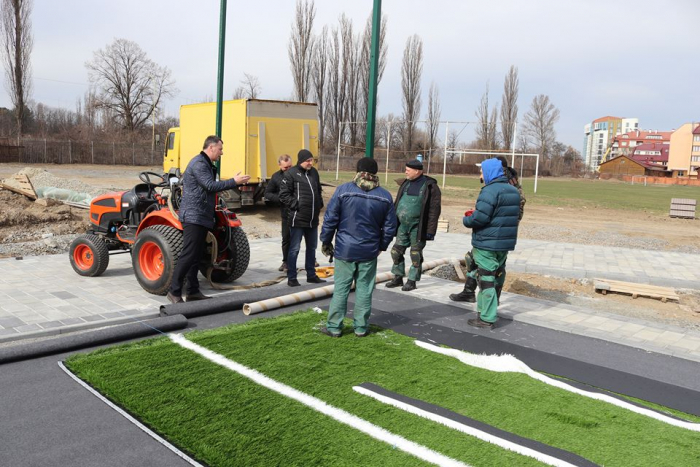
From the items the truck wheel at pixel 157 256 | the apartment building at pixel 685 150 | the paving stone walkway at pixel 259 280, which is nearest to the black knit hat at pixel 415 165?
the paving stone walkway at pixel 259 280

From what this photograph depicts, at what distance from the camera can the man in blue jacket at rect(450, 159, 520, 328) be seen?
6.02m

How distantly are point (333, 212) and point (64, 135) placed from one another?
50375mm

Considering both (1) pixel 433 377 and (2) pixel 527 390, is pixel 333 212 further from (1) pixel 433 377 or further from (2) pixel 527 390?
(2) pixel 527 390

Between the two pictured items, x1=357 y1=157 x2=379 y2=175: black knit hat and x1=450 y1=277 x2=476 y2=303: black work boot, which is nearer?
x1=357 y1=157 x2=379 y2=175: black knit hat

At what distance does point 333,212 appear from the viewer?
18.0 ft

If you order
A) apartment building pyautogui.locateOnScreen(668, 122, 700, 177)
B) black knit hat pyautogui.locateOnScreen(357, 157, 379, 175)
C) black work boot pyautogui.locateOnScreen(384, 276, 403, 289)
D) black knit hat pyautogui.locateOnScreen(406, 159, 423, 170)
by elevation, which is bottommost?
black work boot pyautogui.locateOnScreen(384, 276, 403, 289)

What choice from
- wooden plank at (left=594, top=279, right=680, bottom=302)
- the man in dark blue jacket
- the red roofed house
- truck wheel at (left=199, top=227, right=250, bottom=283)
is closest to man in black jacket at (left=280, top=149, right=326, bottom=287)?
truck wheel at (left=199, top=227, right=250, bottom=283)

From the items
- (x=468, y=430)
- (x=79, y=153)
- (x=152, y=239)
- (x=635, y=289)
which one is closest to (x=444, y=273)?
(x=635, y=289)

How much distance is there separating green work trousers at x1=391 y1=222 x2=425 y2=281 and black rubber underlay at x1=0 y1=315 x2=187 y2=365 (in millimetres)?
3250

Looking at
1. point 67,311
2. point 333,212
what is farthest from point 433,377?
point 67,311

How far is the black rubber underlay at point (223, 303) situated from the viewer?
5.96 metres

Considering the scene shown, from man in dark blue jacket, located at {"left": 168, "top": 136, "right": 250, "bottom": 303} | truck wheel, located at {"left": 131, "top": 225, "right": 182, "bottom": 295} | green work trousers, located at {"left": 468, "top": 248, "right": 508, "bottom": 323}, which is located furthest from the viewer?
truck wheel, located at {"left": 131, "top": 225, "right": 182, "bottom": 295}

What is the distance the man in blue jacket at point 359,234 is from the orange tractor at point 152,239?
2252 millimetres

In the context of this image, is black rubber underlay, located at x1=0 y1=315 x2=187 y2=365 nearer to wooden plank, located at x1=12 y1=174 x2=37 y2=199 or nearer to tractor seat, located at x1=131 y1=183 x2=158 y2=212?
tractor seat, located at x1=131 y1=183 x2=158 y2=212
